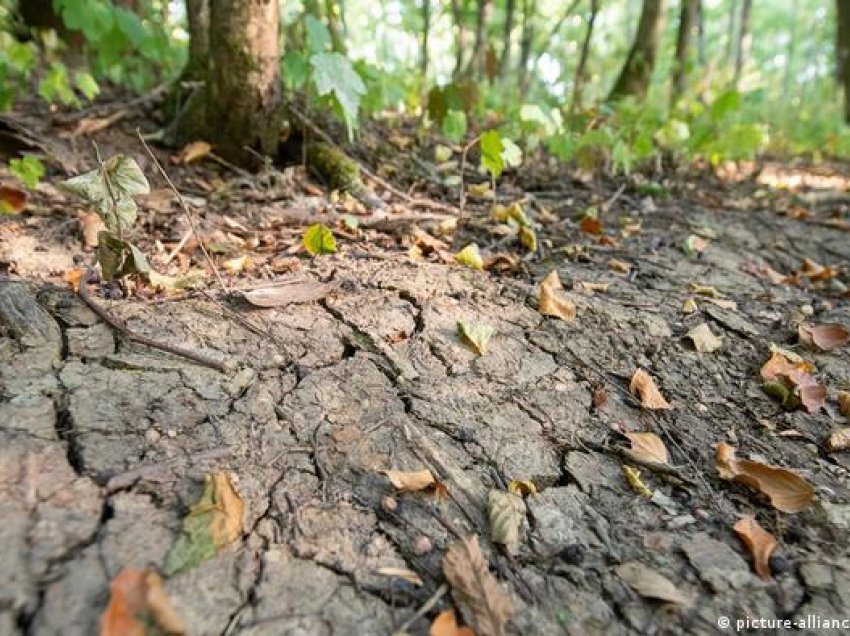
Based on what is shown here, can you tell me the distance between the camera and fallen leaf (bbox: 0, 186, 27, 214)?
82.6 inches

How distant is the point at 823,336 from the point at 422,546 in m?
A: 1.62

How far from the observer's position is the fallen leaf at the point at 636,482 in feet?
4.66

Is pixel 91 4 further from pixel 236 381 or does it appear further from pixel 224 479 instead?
pixel 224 479

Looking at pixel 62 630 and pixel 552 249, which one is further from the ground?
pixel 552 249

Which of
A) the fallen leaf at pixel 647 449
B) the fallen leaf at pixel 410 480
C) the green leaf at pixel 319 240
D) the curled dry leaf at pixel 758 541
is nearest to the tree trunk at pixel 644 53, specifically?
the green leaf at pixel 319 240

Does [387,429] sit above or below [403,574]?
above

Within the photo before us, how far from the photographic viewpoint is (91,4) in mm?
2773

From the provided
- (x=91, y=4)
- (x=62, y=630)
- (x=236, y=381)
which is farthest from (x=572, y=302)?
(x=91, y=4)

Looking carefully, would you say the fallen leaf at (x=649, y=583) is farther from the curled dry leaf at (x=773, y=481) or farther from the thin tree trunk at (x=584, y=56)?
the thin tree trunk at (x=584, y=56)

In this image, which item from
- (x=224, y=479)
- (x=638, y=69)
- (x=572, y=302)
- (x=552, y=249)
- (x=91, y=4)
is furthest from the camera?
(x=638, y=69)

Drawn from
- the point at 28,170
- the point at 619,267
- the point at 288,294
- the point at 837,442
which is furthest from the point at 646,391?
the point at 28,170

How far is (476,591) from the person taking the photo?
1113 millimetres

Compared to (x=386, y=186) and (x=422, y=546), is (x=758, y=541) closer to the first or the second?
(x=422, y=546)

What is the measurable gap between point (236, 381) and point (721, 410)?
4.27 feet
